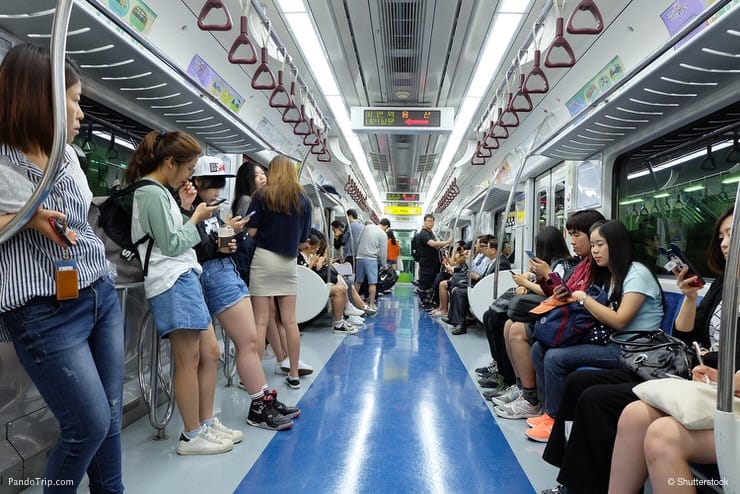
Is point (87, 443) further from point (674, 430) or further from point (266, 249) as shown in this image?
point (266, 249)

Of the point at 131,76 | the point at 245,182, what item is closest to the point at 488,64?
the point at 245,182

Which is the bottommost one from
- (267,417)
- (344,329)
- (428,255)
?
(344,329)

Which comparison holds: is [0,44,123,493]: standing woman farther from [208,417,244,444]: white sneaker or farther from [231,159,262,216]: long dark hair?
[231,159,262,216]: long dark hair

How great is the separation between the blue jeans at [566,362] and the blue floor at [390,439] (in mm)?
366

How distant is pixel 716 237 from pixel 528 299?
1181 millimetres

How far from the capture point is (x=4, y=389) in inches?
74.2

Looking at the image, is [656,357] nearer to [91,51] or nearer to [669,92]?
[669,92]

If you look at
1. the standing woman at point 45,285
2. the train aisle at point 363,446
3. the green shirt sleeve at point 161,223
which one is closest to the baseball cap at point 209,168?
the green shirt sleeve at point 161,223

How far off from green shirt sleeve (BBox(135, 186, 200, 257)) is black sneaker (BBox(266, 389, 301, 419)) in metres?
1.15

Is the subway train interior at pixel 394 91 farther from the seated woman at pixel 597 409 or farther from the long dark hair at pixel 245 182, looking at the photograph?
the long dark hair at pixel 245 182

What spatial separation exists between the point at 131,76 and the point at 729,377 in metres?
3.08

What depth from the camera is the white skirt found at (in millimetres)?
3111

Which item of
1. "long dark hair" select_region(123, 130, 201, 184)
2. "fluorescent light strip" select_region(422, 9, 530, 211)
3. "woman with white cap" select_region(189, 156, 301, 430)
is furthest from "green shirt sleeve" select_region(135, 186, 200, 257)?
"fluorescent light strip" select_region(422, 9, 530, 211)

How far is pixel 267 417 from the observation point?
8.87ft
